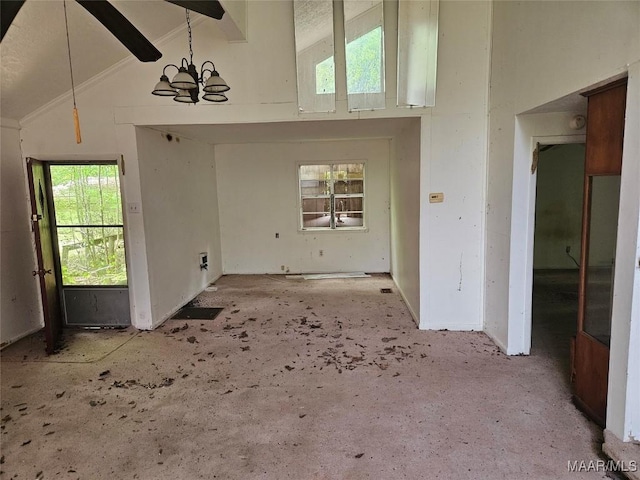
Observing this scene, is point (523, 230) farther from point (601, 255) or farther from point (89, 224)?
point (89, 224)

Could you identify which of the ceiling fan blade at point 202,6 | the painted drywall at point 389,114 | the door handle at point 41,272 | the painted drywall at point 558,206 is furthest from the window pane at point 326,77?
the painted drywall at point 558,206

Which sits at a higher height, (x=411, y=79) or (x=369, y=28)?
(x=369, y=28)

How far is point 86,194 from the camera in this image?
4.18 m

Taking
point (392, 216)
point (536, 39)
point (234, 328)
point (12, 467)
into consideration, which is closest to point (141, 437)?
point (12, 467)

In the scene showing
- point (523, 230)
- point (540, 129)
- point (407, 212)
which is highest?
point (540, 129)

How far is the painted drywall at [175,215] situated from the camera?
4.17 m

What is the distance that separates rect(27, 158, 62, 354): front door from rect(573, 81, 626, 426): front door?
4549mm

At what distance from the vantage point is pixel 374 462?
2.11 m

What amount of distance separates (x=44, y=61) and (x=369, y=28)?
2.91m

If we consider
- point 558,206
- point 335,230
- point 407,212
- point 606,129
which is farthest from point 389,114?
point 558,206

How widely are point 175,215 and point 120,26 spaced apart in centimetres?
302

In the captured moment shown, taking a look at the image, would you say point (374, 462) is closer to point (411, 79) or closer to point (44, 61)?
point (411, 79)

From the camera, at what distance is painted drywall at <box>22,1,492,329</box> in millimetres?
3621

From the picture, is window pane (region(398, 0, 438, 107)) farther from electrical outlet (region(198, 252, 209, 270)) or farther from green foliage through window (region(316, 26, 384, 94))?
electrical outlet (region(198, 252, 209, 270))
